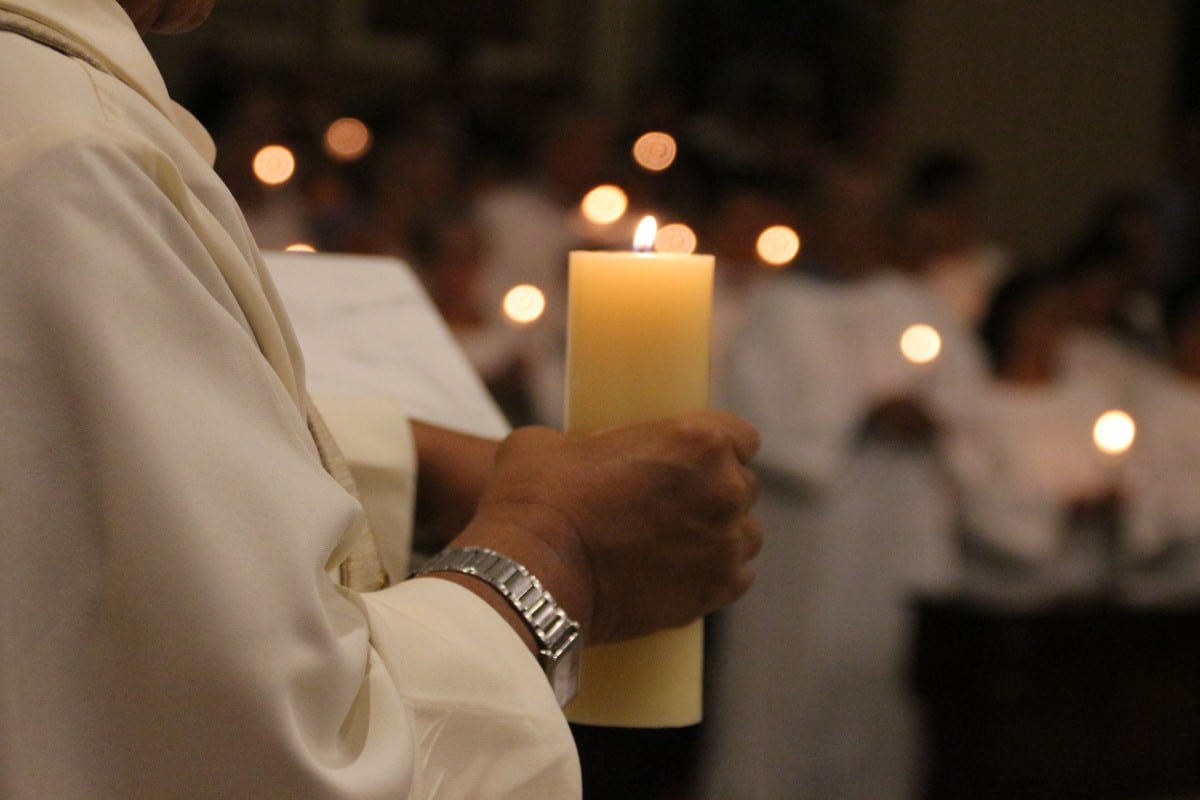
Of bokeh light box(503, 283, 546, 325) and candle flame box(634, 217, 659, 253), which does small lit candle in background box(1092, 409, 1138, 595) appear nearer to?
bokeh light box(503, 283, 546, 325)

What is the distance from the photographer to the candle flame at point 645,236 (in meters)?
0.93

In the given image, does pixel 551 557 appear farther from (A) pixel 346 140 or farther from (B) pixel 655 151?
Result: (B) pixel 655 151

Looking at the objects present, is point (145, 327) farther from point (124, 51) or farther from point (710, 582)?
point (710, 582)

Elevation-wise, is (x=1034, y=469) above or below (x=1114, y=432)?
below

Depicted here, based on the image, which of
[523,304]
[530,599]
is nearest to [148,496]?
[530,599]

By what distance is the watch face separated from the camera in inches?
33.8

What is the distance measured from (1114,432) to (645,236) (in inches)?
156

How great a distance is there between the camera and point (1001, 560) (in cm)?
451

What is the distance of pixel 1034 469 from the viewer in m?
4.58

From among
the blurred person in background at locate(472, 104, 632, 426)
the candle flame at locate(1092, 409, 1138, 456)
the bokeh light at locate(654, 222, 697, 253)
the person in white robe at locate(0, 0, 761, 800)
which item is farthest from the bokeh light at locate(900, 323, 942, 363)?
the person in white robe at locate(0, 0, 761, 800)

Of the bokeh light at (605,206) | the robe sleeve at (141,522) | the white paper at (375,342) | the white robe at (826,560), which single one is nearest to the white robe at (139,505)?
the robe sleeve at (141,522)

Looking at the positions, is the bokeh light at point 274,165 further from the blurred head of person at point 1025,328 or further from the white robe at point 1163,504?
the white robe at point 1163,504

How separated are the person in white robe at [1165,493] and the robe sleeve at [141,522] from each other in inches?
171

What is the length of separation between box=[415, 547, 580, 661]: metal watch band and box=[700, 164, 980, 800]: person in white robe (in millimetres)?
3262
